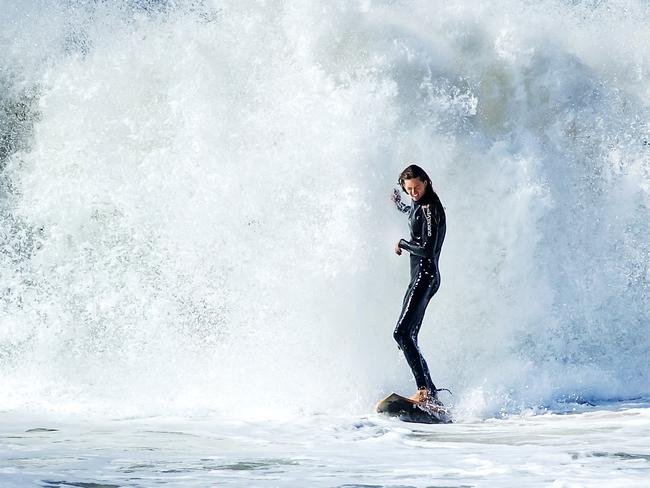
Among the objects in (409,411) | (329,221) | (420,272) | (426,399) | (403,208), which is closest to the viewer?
(409,411)

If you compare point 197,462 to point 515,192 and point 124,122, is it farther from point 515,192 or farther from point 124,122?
point 124,122

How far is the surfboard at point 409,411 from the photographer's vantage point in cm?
673

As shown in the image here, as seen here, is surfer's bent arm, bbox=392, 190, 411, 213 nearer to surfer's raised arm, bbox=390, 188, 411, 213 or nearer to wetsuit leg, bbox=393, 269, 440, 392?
surfer's raised arm, bbox=390, 188, 411, 213

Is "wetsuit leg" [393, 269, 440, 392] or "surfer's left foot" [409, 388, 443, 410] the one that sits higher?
"wetsuit leg" [393, 269, 440, 392]

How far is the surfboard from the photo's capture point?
6727 millimetres

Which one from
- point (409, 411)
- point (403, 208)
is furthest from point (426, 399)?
point (403, 208)

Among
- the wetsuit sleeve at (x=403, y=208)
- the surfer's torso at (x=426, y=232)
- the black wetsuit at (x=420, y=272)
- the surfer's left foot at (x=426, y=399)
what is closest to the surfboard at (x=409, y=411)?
the surfer's left foot at (x=426, y=399)

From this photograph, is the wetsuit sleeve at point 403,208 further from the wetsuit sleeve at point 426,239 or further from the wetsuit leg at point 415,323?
the wetsuit leg at point 415,323

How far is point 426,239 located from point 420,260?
0.62 feet

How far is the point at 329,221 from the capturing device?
8.48 meters

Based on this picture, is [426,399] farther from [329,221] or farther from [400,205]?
[329,221]

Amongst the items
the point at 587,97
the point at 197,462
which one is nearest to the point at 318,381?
the point at 197,462

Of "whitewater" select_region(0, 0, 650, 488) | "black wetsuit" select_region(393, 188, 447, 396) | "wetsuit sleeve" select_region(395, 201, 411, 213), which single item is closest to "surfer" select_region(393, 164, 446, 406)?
"black wetsuit" select_region(393, 188, 447, 396)

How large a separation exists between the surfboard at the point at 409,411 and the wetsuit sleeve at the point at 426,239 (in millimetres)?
1121
